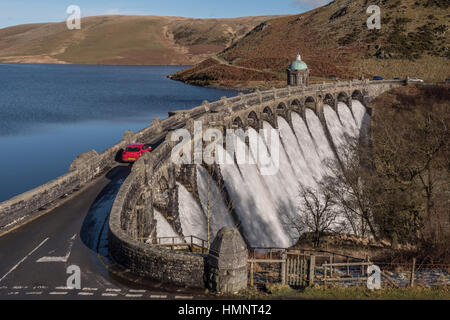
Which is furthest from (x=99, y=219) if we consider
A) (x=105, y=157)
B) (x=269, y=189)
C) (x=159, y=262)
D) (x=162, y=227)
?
(x=269, y=189)

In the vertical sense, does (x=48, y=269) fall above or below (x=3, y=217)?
below

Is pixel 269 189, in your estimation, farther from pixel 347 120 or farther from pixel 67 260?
pixel 347 120

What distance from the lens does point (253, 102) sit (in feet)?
207

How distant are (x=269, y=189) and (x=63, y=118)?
2181 inches

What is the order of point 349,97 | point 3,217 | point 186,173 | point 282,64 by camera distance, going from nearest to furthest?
1. point 3,217
2. point 186,173
3. point 349,97
4. point 282,64

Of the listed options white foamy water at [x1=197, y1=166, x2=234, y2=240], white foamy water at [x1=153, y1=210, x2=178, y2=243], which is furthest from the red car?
white foamy water at [x1=153, y1=210, x2=178, y2=243]

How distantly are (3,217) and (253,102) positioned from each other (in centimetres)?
4380

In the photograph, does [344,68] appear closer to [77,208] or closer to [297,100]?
[297,100]

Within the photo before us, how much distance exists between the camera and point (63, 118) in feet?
285

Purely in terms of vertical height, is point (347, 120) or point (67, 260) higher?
point (347, 120)

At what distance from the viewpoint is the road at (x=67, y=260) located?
18656 millimetres

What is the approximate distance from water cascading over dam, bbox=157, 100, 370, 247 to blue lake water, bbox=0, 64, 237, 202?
24528 mm

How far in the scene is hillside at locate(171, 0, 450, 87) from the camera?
134 m
